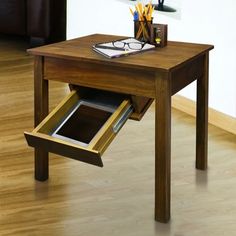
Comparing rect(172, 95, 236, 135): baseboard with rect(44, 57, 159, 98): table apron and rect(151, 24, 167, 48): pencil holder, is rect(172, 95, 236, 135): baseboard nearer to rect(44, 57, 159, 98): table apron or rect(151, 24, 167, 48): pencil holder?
rect(151, 24, 167, 48): pencil holder

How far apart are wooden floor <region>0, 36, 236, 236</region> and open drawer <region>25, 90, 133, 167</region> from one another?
0.20 metres

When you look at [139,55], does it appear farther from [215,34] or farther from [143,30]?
[215,34]

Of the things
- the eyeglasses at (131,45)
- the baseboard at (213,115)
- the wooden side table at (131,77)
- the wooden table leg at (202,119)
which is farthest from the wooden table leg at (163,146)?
the baseboard at (213,115)

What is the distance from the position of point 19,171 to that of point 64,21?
2101 millimetres

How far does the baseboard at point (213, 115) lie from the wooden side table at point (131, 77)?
20.9 inches

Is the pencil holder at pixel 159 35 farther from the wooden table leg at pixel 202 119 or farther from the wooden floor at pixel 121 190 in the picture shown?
the wooden floor at pixel 121 190

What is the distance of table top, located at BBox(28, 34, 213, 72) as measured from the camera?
5.31ft

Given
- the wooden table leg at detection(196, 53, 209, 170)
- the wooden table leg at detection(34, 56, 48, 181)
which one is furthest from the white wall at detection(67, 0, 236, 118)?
the wooden table leg at detection(34, 56, 48, 181)

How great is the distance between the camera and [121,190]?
1874 mm

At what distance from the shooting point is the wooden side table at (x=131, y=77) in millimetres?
1605

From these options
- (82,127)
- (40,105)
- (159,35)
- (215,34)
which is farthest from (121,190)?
(215,34)

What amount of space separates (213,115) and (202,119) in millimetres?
520

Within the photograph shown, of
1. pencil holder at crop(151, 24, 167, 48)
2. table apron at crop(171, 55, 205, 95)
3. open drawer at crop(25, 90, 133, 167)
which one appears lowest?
open drawer at crop(25, 90, 133, 167)

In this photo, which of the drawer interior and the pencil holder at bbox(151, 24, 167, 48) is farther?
the pencil holder at bbox(151, 24, 167, 48)
